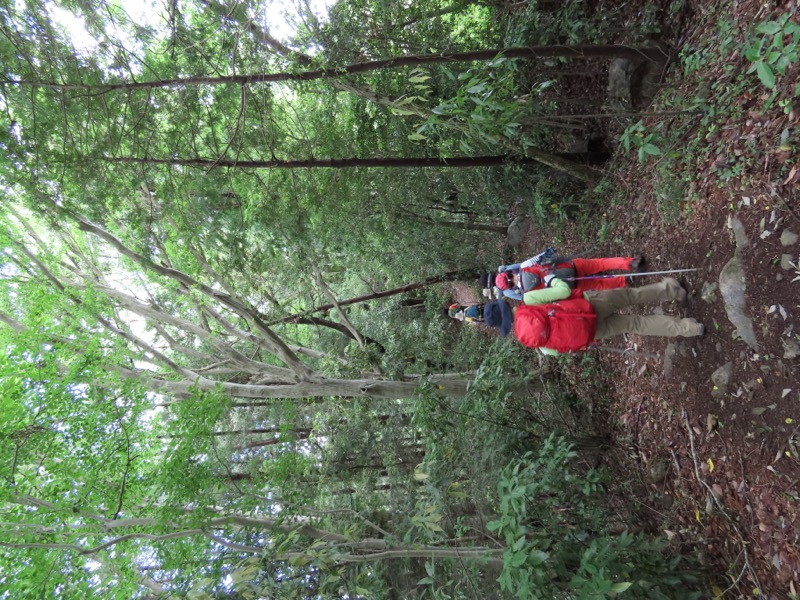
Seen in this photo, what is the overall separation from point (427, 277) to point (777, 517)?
8.61 metres

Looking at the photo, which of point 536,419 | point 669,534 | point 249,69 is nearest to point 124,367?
point 249,69

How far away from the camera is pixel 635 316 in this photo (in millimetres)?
4910

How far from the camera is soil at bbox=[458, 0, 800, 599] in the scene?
3.81m

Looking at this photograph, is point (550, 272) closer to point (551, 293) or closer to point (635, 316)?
point (551, 293)

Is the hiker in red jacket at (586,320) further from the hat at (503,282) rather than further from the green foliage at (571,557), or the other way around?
the green foliage at (571,557)

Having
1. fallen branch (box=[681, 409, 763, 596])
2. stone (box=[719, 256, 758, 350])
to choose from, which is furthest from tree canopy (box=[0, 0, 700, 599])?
stone (box=[719, 256, 758, 350])

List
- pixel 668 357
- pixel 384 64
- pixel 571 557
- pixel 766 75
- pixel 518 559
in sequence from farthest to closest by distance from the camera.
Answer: pixel 668 357, pixel 384 64, pixel 571 557, pixel 518 559, pixel 766 75

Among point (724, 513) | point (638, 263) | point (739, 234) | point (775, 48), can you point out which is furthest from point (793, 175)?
point (724, 513)

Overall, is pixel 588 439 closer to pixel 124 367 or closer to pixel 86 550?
pixel 86 550

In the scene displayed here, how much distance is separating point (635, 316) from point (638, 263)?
1.16 meters

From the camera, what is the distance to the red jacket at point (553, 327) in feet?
14.7

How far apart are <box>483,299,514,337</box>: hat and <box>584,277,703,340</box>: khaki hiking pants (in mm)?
847

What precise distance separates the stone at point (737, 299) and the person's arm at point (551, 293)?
140 cm

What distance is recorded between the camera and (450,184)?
32.6 ft
